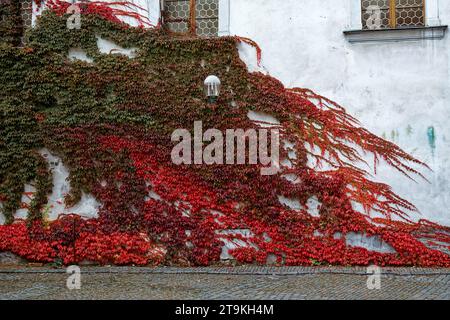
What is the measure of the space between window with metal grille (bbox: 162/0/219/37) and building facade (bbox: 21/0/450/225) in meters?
0.32

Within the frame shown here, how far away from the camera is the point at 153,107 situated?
10219 mm

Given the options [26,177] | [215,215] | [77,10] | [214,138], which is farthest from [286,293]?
[77,10]

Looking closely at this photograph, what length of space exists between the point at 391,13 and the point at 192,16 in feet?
11.6

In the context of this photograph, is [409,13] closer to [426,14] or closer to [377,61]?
[426,14]

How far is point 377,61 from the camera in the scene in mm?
9930

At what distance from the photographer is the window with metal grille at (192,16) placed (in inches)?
425

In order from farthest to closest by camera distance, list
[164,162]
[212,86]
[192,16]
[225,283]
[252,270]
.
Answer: [192,16], [164,162], [212,86], [252,270], [225,283]

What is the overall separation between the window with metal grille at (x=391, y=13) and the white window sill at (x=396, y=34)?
1.10ft

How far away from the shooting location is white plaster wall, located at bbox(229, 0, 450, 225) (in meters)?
9.70

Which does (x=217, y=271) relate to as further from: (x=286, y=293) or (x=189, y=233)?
(x=286, y=293)

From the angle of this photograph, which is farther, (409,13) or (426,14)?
(409,13)

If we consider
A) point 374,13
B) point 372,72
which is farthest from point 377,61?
point 374,13

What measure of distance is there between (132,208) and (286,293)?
3.77 m

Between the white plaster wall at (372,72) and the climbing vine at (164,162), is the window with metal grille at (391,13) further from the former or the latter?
the climbing vine at (164,162)
